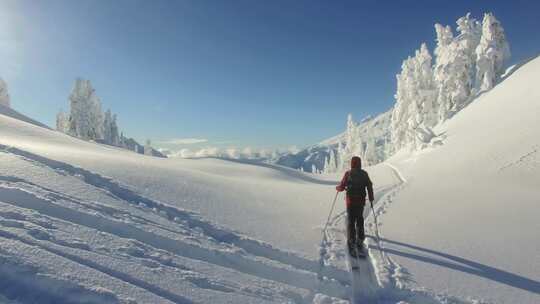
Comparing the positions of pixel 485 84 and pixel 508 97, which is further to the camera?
pixel 485 84

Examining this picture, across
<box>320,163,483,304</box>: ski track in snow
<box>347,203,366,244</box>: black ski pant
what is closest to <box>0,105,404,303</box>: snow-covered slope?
<box>320,163,483,304</box>: ski track in snow

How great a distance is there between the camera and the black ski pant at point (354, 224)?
7.23 metres

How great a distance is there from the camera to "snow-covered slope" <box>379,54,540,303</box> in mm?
5621

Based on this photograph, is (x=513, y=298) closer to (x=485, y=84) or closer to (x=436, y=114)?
(x=485, y=84)

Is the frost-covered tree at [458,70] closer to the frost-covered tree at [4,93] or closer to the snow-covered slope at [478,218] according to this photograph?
the snow-covered slope at [478,218]

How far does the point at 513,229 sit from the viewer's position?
8383 millimetres

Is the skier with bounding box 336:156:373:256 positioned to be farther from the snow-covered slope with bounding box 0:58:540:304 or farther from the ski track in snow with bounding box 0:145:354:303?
the ski track in snow with bounding box 0:145:354:303

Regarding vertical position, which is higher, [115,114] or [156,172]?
[115,114]

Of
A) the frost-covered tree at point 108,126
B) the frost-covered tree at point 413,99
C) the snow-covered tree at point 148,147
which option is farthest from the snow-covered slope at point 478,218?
the snow-covered tree at point 148,147

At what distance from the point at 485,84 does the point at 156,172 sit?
142 ft

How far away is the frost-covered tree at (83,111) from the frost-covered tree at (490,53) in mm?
63055

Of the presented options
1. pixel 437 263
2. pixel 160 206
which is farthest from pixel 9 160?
pixel 437 263

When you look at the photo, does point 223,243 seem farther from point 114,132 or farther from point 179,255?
point 114,132

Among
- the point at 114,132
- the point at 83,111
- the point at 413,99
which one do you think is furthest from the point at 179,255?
the point at 114,132
